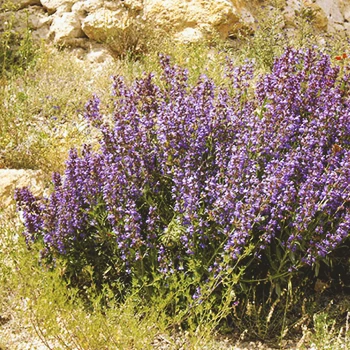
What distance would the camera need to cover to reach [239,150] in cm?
290

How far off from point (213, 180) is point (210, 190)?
0.20ft

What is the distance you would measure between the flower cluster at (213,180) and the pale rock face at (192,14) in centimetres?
394

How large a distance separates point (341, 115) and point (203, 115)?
79 centimetres

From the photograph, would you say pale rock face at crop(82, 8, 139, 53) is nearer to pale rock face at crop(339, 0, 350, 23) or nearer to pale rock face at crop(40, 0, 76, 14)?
pale rock face at crop(40, 0, 76, 14)

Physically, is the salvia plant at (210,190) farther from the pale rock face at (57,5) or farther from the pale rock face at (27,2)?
the pale rock face at (27,2)

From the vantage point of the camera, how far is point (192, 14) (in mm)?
7223

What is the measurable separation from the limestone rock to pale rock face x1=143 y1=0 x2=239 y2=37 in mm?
3610

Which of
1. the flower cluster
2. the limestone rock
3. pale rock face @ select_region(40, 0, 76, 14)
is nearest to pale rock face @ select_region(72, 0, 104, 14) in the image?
pale rock face @ select_region(40, 0, 76, 14)

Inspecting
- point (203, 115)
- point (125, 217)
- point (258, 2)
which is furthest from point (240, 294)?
point (258, 2)

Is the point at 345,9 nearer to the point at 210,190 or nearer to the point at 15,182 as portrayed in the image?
the point at 15,182

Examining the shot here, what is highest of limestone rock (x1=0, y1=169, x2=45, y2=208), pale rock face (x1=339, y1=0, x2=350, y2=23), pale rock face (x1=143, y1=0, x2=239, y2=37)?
pale rock face (x1=143, y1=0, x2=239, y2=37)

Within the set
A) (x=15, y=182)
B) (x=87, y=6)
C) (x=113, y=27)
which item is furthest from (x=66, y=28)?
(x=15, y=182)

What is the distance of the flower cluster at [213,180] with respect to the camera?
9.37ft

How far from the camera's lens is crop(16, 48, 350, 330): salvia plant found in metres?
2.86
